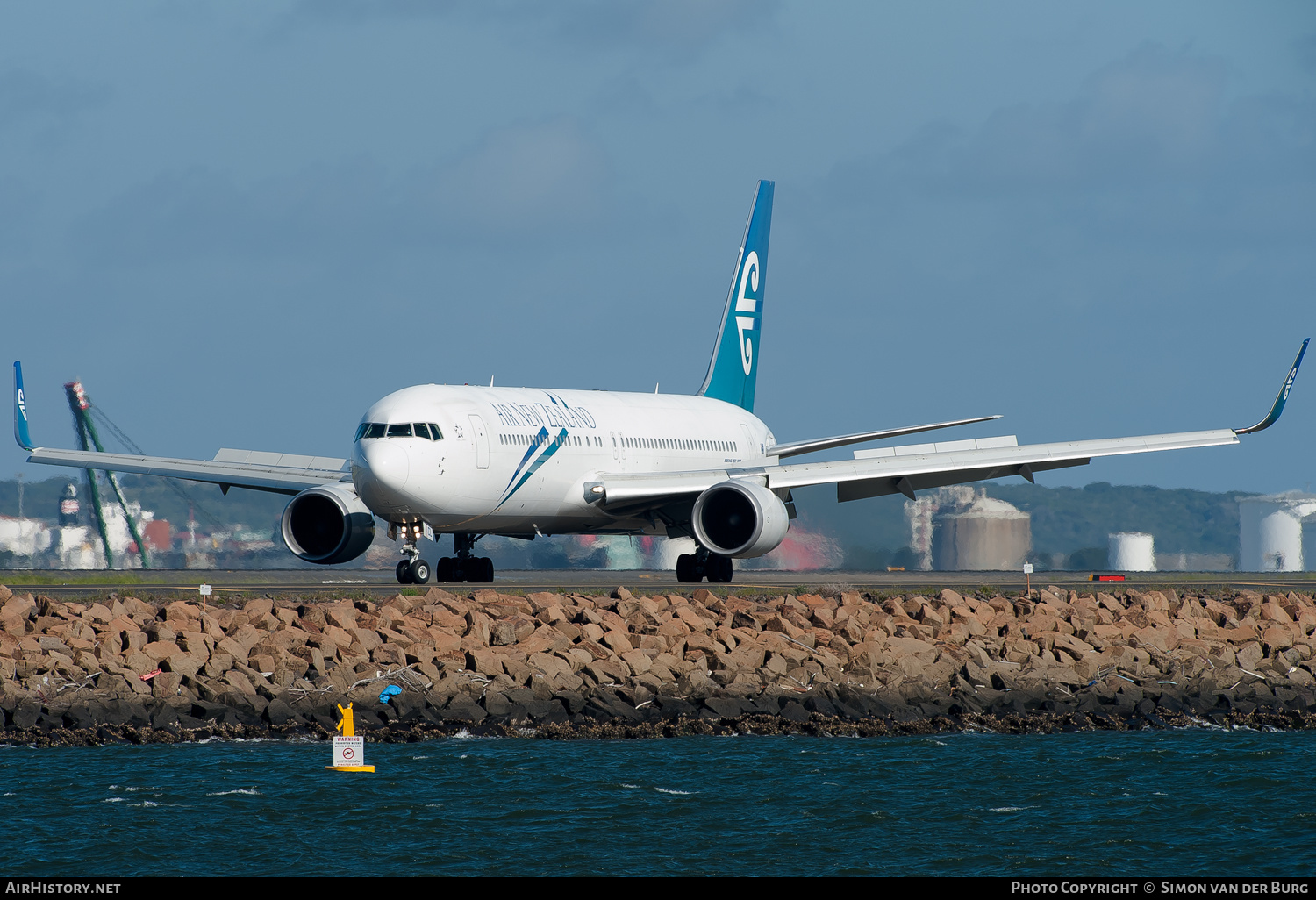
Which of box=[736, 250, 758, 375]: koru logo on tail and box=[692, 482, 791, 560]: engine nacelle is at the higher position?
box=[736, 250, 758, 375]: koru logo on tail

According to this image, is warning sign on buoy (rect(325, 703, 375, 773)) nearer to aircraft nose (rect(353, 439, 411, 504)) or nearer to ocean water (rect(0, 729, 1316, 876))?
ocean water (rect(0, 729, 1316, 876))

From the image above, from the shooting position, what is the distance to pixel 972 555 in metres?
65.2

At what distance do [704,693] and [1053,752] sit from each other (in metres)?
4.18

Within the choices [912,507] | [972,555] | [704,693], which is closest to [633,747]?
[704,693]

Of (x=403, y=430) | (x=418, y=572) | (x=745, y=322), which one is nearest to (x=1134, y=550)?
(x=745, y=322)

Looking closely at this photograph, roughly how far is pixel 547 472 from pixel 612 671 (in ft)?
38.1

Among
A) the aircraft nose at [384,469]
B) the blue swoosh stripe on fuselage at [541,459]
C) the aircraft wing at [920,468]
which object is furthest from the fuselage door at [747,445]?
the aircraft nose at [384,469]

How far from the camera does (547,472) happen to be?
31297 mm

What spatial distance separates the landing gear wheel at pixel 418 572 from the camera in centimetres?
2969

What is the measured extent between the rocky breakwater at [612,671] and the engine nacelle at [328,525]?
19.8 feet

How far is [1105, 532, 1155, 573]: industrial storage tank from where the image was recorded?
202ft

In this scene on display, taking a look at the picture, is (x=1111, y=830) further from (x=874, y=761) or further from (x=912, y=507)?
(x=912, y=507)

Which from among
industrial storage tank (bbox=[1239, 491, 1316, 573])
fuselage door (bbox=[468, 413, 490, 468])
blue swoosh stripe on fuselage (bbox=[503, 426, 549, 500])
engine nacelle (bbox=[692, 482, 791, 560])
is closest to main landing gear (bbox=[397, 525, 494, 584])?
blue swoosh stripe on fuselage (bbox=[503, 426, 549, 500])

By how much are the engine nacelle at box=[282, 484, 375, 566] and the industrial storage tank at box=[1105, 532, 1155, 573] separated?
37.9m
